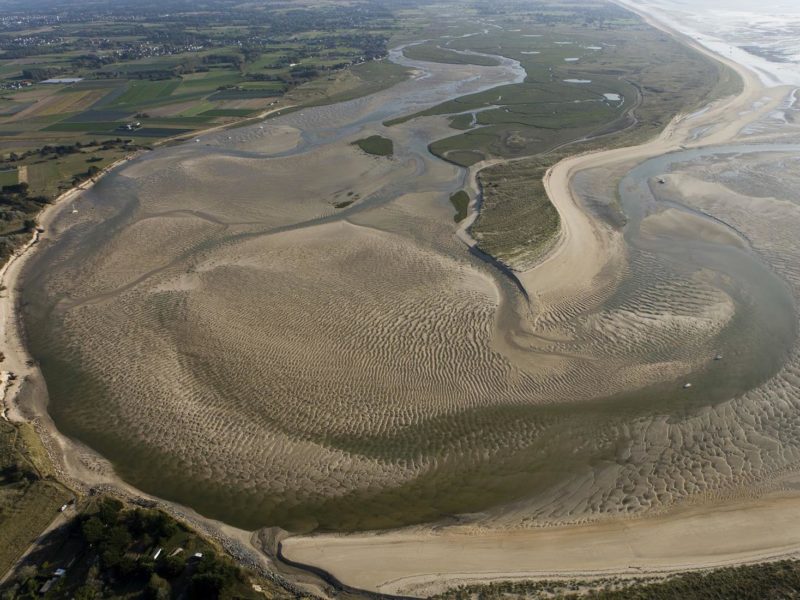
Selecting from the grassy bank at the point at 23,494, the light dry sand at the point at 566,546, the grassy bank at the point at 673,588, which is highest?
the grassy bank at the point at 23,494

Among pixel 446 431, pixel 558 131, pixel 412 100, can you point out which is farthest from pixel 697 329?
pixel 412 100

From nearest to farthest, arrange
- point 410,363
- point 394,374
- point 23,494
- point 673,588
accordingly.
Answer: point 673,588 → point 23,494 → point 394,374 → point 410,363

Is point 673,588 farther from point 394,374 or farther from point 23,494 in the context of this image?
point 23,494

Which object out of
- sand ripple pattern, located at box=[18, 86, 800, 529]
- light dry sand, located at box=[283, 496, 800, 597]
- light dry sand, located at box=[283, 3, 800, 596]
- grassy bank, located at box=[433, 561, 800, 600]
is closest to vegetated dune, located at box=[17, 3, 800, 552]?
sand ripple pattern, located at box=[18, 86, 800, 529]

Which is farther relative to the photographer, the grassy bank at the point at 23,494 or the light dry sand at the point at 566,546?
the grassy bank at the point at 23,494

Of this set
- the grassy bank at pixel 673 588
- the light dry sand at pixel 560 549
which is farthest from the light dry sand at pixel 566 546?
the grassy bank at pixel 673 588

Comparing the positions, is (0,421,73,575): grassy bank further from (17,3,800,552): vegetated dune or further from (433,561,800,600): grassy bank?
(433,561,800,600): grassy bank

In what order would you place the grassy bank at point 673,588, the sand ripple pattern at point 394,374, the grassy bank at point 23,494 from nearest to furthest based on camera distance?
the grassy bank at point 673,588
the grassy bank at point 23,494
the sand ripple pattern at point 394,374

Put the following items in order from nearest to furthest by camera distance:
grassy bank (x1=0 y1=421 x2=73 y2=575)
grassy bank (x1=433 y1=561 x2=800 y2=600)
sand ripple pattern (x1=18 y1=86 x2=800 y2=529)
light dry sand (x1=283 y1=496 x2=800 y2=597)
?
grassy bank (x1=433 y1=561 x2=800 y2=600)
light dry sand (x1=283 y1=496 x2=800 y2=597)
grassy bank (x1=0 y1=421 x2=73 y2=575)
sand ripple pattern (x1=18 y1=86 x2=800 y2=529)

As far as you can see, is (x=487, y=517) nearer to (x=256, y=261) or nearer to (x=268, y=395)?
(x=268, y=395)

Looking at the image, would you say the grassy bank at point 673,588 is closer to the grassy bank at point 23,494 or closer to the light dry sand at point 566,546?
the light dry sand at point 566,546

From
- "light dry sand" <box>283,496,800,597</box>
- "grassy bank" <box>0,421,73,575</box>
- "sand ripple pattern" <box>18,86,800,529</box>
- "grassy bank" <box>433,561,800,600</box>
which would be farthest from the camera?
"sand ripple pattern" <box>18,86,800,529</box>

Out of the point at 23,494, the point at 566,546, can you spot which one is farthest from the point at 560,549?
the point at 23,494
